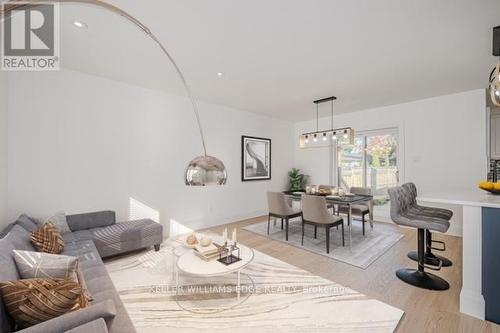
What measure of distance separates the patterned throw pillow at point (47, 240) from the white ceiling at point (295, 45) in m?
2.07

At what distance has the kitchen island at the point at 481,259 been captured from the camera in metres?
1.82

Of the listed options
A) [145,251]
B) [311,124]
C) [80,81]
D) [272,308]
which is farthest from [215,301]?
[311,124]

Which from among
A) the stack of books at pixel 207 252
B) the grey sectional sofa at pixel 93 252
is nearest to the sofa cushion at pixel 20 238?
the grey sectional sofa at pixel 93 252

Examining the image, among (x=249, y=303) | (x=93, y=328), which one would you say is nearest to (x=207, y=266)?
(x=249, y=303)

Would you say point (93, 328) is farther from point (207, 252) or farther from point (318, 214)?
point (318, 214)

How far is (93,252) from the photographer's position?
2320mm

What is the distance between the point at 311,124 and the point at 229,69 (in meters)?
3.80

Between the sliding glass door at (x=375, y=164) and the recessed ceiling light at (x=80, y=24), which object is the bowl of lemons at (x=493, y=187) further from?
the recessed ceiling light at (x=80, y=24)

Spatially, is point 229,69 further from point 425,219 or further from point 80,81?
point 425,219

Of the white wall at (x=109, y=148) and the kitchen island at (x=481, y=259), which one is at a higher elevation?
the white wall at (x=109, y=148)

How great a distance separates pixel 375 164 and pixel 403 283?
3340 millimetres

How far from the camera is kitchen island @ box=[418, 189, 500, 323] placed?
1.82 meters

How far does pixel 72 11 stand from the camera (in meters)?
1.95

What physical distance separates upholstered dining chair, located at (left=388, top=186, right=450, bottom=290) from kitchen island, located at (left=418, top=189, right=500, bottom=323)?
0.93 feet
